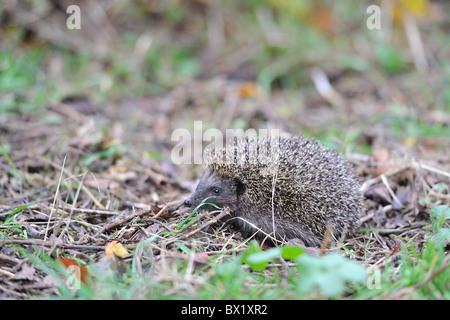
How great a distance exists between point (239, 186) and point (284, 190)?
73 centimetres

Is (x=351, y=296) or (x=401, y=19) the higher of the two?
(x=401, y=19)

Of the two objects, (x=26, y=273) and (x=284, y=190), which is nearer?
(x=26, y=273)

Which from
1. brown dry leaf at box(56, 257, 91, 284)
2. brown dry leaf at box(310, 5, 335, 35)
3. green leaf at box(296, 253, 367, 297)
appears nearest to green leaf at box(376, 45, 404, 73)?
brown dry leaf at box(310, 5, 335, 35)

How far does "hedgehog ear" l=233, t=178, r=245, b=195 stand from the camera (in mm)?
5812

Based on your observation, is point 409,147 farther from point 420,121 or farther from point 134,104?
point 134,104

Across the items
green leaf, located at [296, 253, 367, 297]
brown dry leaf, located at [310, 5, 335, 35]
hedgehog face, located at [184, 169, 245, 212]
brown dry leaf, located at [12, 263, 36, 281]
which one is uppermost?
brown dry leaf, located at [310, 5, 335, 35]

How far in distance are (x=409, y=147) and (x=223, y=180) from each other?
4221mm

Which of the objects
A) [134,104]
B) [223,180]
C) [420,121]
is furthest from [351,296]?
[134,104]

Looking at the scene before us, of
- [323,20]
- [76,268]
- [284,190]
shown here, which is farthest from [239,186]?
[323,20]

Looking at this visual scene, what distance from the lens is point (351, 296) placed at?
12.6 ft

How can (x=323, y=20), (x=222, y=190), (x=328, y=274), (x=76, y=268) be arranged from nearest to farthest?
(x=328, y=274) → (x=76, y=268) → (x=222, y=190) → (x=323, y=20)

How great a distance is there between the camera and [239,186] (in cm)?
588

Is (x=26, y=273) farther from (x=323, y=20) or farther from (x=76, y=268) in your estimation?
(x=323, y=20)

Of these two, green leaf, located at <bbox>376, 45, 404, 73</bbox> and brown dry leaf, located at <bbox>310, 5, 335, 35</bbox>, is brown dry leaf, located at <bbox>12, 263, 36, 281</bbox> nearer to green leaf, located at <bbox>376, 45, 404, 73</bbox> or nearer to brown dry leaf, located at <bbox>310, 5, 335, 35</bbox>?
green leaf, located at <bbox>376, 45, 404, 73</bbox>
